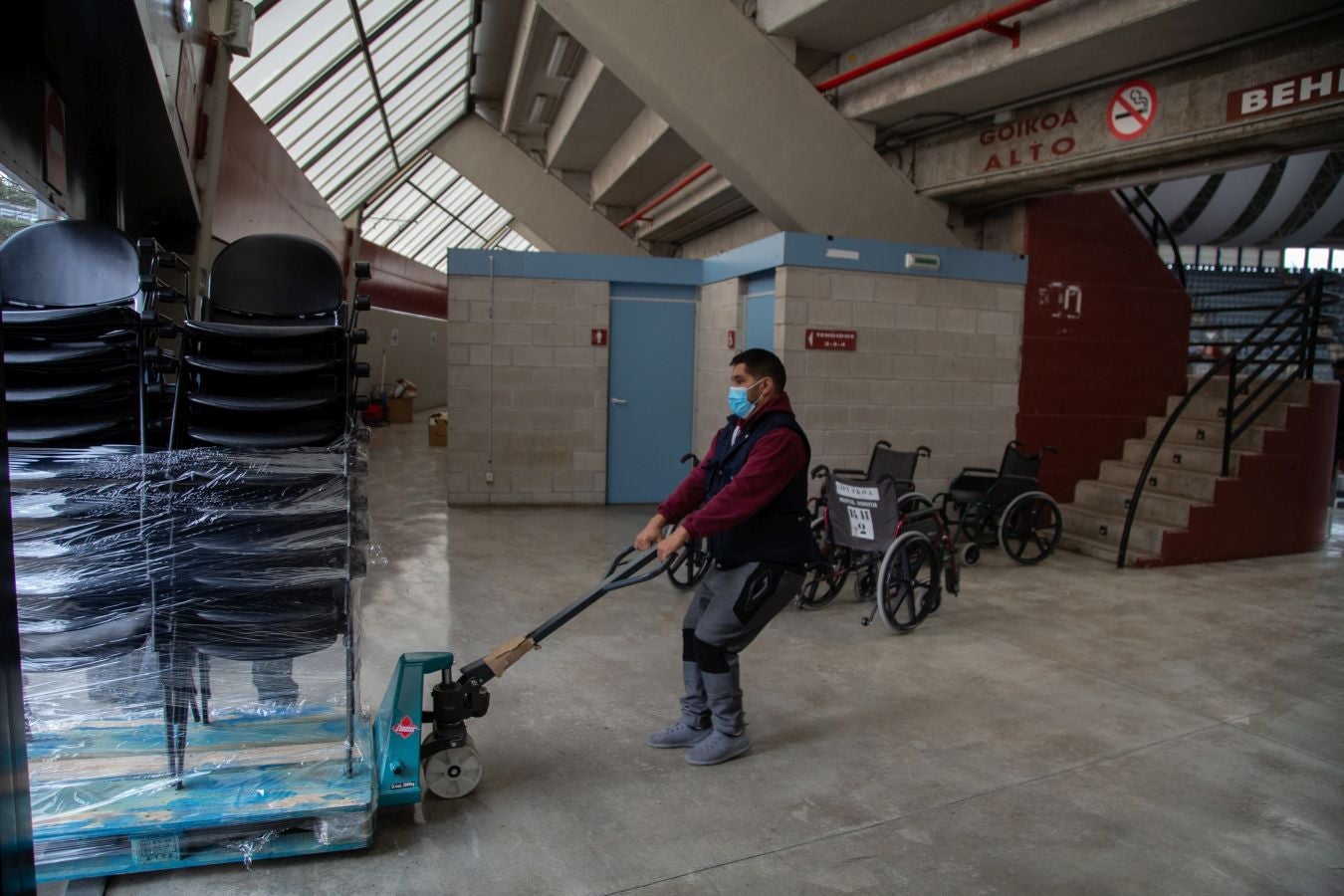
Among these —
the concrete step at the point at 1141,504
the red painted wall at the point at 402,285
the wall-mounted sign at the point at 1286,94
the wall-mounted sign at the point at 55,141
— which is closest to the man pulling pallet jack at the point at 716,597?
the wall-mounted sign at the point at 55,141

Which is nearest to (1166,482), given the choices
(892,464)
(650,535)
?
(892,464)

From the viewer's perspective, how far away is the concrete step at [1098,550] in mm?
6161

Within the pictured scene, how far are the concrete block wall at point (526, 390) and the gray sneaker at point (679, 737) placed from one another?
191 inches

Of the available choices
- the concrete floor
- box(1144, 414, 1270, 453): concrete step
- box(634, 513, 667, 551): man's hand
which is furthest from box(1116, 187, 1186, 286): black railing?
box(634, 513, 667, 551): man's hand

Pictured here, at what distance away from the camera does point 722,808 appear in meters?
2.73

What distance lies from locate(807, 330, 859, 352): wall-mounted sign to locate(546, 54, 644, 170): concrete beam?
3.74 metres

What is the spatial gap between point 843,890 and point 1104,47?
198 inches

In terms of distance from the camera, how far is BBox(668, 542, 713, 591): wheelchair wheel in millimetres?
5258

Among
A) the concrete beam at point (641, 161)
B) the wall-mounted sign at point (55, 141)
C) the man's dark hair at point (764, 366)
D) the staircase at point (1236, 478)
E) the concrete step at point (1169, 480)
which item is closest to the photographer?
the man's dark hair at point (764, 366)

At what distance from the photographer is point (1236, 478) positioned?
6.35m

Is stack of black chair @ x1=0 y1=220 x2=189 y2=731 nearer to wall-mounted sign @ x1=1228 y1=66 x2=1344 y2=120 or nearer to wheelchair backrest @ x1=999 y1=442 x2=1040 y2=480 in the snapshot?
wheelchair backrest @ x1=999 y1=442 x2=1040 y2=480

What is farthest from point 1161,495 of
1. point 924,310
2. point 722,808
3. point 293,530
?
point 293,530

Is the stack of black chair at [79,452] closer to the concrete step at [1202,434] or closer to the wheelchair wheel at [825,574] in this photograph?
the wheelchair wheel at [825,574]

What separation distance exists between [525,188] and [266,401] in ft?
40.2
